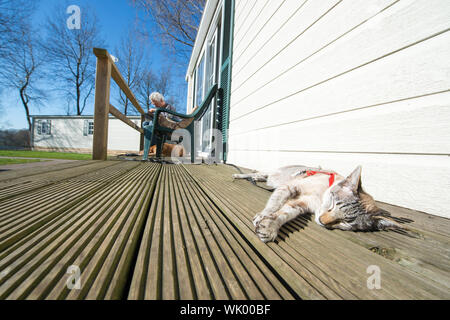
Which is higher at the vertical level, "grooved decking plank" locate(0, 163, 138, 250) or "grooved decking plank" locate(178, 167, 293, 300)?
"grooved decking plank" locate(0, 163, 138, 250)

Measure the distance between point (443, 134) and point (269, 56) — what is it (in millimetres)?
1991

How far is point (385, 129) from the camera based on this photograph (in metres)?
1.17

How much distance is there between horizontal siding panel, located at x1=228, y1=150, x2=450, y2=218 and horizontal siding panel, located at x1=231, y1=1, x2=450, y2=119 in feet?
1.37

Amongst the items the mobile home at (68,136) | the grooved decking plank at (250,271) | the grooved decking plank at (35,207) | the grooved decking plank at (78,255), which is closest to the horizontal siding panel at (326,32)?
the grooved decking plank at (250,271)

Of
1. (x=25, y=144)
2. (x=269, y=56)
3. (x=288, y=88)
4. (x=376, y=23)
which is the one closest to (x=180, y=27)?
(x=269, y=56)

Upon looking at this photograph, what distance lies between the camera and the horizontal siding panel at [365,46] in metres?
0.99

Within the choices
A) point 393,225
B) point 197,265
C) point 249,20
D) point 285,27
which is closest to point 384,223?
point 393,225

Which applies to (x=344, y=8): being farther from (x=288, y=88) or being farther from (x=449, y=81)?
(x=449, y=81)

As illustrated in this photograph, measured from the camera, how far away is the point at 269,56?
2.38m

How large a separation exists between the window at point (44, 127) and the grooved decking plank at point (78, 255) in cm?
2160

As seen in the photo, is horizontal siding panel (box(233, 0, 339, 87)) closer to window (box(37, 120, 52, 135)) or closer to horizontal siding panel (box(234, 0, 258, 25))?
horizontal siding panel (box(234, 0, 258, 25))

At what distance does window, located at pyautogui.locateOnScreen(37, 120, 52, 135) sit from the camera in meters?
16.0

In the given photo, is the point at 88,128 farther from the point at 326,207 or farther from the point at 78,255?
the point at 326,207

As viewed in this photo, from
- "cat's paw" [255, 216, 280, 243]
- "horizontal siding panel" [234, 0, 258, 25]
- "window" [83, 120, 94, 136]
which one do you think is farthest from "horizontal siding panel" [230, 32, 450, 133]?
"window" [83, 120, 94, 136]
